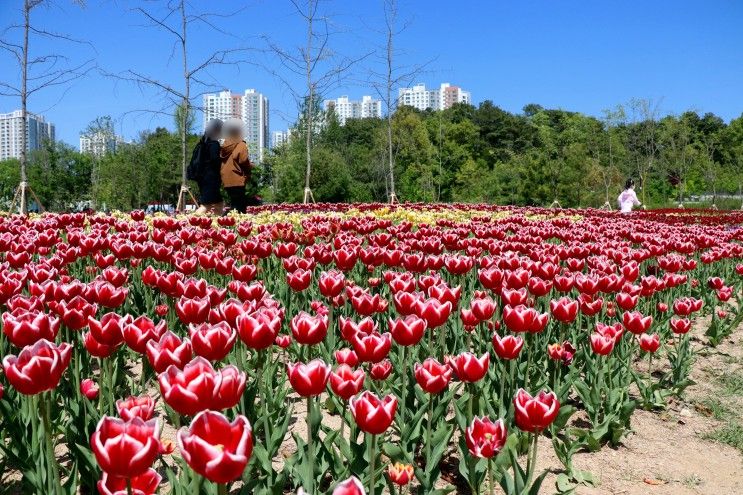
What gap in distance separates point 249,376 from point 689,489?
2.23 meters

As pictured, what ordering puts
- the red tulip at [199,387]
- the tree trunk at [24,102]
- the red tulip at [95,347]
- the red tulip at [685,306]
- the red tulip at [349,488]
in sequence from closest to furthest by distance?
the red tulip at [349,488] < the red tulip at [199,387] < the red tulip at [95,347] < the red tulip at [685,306] < the tree trunk at [24,102]

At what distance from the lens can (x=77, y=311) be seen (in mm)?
2889

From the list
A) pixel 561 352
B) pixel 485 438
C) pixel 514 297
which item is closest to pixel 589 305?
pixel 561 352

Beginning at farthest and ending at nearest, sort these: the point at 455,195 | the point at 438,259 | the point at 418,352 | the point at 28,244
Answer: the point at 455,195 < the point at 28,244 < the point at 438,259 < the point at 418,352

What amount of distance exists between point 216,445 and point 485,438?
1067 mm

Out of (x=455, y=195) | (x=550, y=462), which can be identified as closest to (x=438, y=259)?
(x=550, y=462)

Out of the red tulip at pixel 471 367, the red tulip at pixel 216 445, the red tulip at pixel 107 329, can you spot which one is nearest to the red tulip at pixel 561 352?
the red tulip at pixel 471 367

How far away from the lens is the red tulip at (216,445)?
1348 mm

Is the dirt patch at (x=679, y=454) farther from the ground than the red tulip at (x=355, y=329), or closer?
closer

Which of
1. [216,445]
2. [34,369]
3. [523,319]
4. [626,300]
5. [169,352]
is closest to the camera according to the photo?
[216,445]

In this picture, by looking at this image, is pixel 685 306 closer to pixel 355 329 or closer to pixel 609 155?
pixel 355 329

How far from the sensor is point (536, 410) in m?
2.16

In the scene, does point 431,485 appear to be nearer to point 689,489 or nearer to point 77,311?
point 689,489

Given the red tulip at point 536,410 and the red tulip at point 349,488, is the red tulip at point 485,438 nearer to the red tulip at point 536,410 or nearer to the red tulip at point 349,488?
the red tulip at point 536,410
